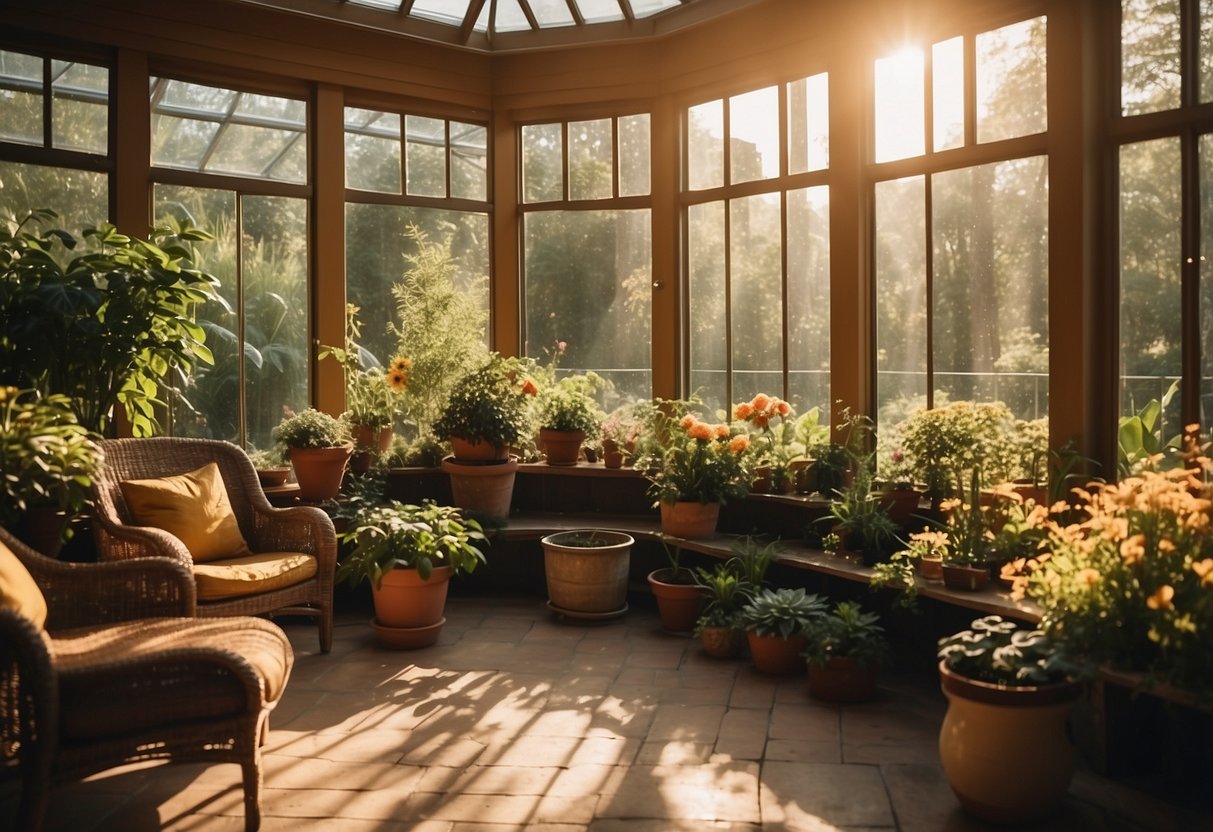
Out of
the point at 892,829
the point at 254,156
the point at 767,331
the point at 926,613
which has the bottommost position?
the point at 892,829

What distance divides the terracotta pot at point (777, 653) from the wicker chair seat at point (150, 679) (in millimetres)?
2300

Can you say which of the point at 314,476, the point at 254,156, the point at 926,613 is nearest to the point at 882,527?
the point at 926,613

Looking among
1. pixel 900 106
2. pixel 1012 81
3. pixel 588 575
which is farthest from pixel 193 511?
pixel 1012 81

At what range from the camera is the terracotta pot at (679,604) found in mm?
5547

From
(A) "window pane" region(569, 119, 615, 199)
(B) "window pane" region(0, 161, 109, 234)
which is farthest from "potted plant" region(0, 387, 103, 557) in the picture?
(A) "window pane" region(569, 119, 615, 199)

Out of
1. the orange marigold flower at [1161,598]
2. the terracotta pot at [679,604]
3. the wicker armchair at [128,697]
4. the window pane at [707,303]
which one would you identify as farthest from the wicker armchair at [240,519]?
the orange marigold flower at [1161,598]

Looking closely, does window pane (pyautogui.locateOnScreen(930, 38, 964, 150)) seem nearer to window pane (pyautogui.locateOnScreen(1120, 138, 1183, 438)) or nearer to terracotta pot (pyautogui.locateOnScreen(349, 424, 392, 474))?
window pane (pyautogui.locateOnScreen(1120, 138, 1183, 438))

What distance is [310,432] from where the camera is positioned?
593 centimetres

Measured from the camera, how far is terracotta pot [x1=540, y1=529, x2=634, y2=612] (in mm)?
5758

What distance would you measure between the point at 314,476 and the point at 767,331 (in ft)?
9.39

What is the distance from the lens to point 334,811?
11.1 ft

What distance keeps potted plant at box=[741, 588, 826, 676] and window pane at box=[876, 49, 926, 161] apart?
2537 mm

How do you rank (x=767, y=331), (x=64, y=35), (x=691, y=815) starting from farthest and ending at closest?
(x=767, y=331) < (x=64, y=35) < (x=691, y=815)

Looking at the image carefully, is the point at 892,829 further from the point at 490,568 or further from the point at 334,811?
the point at 490,568
